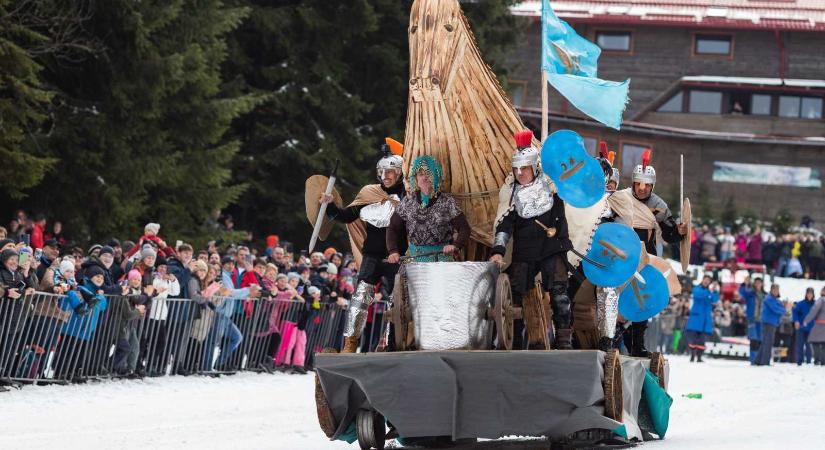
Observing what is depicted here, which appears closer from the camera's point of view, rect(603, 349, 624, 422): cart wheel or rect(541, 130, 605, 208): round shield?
rect(603, 349, 624, 422): cart wheel

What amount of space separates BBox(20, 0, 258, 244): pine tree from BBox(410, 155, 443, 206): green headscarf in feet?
40.1

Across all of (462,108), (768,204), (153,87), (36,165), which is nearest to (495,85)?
(462,108)

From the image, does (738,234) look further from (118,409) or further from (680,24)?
(118,409)

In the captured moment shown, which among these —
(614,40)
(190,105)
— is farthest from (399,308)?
(614,40)

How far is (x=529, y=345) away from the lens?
11617 millimetres

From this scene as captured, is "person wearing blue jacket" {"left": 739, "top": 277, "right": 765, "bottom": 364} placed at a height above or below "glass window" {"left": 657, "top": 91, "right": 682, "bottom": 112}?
below

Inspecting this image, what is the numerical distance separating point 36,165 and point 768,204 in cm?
3592

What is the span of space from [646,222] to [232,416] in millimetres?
4444

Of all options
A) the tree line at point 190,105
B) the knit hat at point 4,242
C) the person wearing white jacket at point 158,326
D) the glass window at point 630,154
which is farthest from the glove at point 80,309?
the glass window at point 630,154

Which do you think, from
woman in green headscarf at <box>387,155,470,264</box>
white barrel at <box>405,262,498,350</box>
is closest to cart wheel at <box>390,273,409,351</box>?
white barrel at <box>405,262,498,350</box>

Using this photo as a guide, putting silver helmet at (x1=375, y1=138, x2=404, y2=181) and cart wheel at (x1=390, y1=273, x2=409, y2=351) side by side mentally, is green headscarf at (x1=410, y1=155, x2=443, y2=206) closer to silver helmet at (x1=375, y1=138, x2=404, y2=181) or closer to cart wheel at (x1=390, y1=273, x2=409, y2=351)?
silver helmet at (x1=375, y1=138, x2=404, y2=181)

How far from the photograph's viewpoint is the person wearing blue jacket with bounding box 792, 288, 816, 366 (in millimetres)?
30469

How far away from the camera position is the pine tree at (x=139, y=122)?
23672 mm

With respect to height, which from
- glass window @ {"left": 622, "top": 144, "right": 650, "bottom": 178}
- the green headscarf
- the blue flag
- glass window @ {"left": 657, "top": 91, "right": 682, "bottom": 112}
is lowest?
the green headscarf
